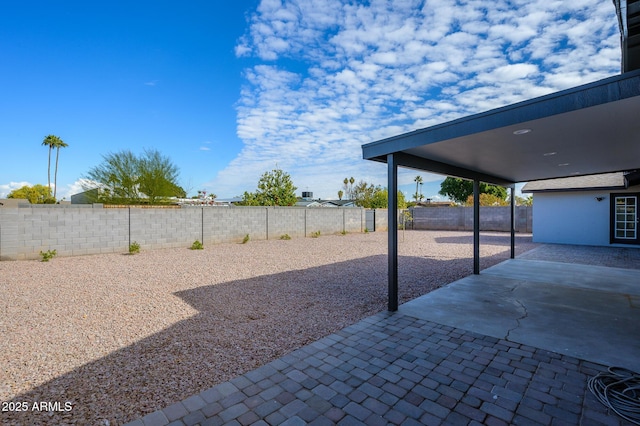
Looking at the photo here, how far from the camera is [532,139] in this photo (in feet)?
12.4

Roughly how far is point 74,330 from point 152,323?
0.86 meters

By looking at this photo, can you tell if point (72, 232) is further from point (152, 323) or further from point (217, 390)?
point (217, 390)

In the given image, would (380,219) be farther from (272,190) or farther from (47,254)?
(47,254)

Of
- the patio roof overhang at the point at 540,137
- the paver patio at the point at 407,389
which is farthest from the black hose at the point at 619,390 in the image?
the patio roof overhang at the point at 540,137

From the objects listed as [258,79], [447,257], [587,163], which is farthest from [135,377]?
[258,79]

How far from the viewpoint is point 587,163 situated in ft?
→ 19.0

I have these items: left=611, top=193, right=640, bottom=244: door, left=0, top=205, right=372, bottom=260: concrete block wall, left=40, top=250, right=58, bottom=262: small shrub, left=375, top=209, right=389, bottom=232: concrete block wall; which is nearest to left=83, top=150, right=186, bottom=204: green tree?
left=0, top=205, right=372, bottom=260: concrete block wall

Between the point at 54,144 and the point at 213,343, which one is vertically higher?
the point at 54,144

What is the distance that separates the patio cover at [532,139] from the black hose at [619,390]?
2196 millimetres

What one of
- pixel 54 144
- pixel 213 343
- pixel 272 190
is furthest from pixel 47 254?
pixel 54 144

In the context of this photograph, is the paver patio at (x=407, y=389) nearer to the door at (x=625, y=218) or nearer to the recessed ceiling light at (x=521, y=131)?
the recessed ceiling light at (x=521, y=131)

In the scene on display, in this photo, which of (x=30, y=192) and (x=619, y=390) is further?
(x=30, y=192)

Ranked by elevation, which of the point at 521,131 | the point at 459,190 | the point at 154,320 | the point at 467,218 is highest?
the point at 459,190

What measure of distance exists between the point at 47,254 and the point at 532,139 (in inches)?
461
